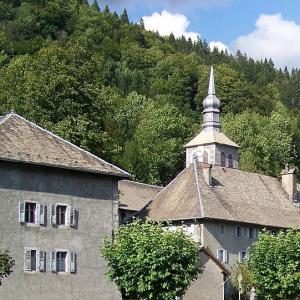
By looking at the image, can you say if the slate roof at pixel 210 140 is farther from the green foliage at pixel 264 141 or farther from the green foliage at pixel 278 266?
the green foliage at pixel 278 266

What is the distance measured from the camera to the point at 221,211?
66.5 metres

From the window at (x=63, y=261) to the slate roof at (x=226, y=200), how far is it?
1609cm

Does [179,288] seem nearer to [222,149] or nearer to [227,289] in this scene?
[227,289]

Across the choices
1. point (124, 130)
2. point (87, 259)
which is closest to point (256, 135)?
point (124, 130)

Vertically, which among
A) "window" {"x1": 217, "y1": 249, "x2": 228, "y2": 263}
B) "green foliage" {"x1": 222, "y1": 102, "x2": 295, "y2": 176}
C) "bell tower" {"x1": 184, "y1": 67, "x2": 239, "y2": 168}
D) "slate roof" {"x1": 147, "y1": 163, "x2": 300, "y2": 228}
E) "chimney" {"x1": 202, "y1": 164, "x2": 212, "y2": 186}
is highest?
"green foliage" {"x1": 222, "y1": 102, "x2": 295, "y2": 176}

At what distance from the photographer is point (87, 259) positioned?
51.1 metres

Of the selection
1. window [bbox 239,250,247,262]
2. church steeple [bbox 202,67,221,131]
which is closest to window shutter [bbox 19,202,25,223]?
window [bbox 239,250,247,262]

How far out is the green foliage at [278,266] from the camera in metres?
49.7

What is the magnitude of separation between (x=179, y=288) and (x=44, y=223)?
32.4 feet

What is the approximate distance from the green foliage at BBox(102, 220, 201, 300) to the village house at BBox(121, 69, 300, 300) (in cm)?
1134

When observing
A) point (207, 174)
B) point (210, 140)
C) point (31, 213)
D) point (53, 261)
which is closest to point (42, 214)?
point (31, 213)

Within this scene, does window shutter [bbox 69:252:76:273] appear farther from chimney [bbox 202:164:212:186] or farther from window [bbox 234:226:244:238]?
chimney [bbox 202:164:212:186]

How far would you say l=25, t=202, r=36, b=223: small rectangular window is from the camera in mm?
48531

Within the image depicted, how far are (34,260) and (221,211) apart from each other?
71.7ft
